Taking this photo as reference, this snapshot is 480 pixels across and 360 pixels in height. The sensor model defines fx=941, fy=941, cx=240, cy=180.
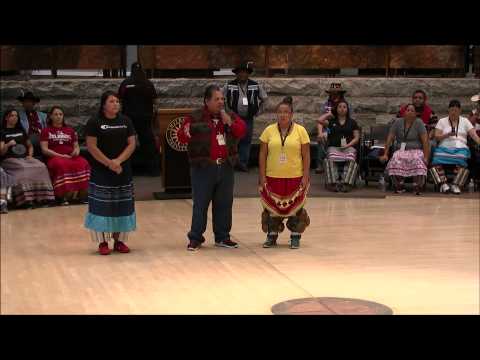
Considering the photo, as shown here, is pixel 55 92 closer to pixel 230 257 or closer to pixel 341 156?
pixel 341 156

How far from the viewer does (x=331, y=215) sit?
958 cm

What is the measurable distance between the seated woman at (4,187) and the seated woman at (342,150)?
401 cm

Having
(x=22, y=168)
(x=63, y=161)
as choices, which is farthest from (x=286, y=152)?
(x=63, y=161)

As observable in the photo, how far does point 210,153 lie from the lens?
7648 millimetres

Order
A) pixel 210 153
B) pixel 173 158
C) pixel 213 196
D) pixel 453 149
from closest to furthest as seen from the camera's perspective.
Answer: pixel 210 153, pixel 213 196, pixel 173 158, pixel 453 149

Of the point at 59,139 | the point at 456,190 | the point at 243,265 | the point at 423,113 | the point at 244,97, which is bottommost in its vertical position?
the point at 243,265

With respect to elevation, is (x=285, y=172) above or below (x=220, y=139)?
below

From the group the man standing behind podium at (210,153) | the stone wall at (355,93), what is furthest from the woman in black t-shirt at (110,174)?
the stone wall at (355,93)

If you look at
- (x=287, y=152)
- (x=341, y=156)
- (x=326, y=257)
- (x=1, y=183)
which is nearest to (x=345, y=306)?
(x=326, y=257)

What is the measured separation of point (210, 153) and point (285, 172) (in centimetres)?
67

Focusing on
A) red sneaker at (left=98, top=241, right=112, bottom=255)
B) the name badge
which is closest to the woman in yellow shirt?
the name badge

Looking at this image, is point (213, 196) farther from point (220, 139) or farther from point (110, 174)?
point (110, 174)

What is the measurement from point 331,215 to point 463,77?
5.11 m

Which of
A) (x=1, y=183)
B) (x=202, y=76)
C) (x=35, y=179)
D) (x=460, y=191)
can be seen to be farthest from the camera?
(x=202, y=76)
